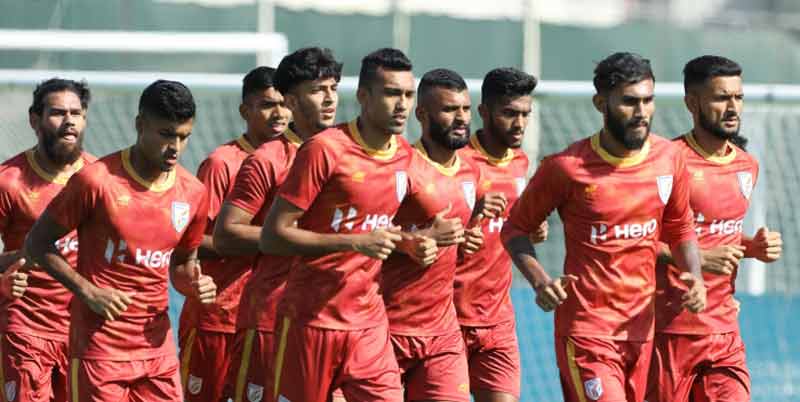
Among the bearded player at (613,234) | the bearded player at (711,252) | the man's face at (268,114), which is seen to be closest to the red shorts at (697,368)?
the bearded player at (711,252)

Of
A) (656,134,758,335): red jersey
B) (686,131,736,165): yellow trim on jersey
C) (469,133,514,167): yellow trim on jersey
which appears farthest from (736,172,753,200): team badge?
(469,133,514,167): yellow trim on jersey

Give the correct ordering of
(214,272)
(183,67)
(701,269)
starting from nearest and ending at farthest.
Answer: (701,269) → (214,272) → (183,67)

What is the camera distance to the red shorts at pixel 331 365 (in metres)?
8.49

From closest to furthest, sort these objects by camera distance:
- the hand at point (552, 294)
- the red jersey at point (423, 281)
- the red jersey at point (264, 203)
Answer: the hand at point (552, 294)
the red jersey at point (423, 281)
the red jersey at point (264, 203)

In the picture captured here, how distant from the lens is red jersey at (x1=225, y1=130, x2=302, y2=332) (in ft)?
30.6

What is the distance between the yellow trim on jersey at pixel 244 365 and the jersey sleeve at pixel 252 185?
811mm

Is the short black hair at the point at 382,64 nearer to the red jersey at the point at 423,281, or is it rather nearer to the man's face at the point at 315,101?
the red jersey at the point at 423,281

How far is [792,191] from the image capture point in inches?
655

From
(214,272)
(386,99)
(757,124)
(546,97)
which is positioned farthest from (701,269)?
(757,124)

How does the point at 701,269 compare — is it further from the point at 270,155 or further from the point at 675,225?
the point at 270,155

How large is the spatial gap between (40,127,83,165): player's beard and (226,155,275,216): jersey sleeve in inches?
42.0

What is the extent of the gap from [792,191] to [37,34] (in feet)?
24.6

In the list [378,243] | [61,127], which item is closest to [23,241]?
[61,127]

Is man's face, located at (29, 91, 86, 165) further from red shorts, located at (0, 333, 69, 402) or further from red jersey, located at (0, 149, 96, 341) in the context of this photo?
red shorts, located at (0, 333, 69, 402)
